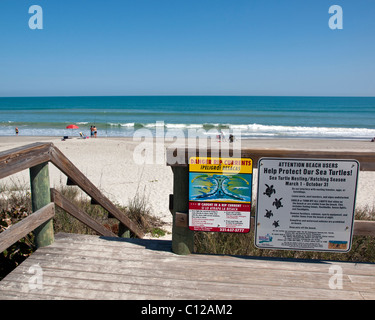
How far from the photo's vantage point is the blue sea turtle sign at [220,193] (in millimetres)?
2711

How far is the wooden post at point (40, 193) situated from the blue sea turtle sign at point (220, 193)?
1386 mm

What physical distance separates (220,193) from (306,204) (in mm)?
724

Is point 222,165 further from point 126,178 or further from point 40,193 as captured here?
point 126,178

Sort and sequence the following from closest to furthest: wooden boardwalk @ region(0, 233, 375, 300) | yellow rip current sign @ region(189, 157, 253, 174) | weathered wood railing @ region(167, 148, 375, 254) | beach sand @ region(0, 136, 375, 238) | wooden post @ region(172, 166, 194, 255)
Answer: wooden boardwalk @ region(0, 233, 375, 300)
weathered wood railing @ region(167, 148, 375, 254)
yellow rip current sign @ region(189, 157, 253, 174)
wooden post @ region(172, 166, 194, 255)
beach sand @ region(0, 136, 375, 238)

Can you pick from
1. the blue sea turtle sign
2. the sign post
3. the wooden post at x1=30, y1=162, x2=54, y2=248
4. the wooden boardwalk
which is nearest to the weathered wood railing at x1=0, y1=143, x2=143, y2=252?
the wooden post at x1=30, y1=162, x2=54, y2=248

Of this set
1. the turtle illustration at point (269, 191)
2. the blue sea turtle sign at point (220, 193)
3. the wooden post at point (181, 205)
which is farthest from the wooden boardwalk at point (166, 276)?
the turtle illustration at point (269, 191)

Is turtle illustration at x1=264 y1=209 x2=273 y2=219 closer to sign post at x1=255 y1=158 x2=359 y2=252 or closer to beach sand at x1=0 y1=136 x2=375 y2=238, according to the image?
sign post at x1=255 y1=158 x2=359 y2=252

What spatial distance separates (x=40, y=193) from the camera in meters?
2.98

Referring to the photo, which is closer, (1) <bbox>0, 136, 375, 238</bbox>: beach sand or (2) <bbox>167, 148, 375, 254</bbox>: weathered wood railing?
(2) <bbox>167, 148, 375, 254</bbox>: weathered wood railing

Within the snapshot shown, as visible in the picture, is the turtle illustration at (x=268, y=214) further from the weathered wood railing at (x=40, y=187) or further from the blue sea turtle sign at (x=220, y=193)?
the weathered wood railing at (x=40, y=187)

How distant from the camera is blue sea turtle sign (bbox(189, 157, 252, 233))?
271 cm

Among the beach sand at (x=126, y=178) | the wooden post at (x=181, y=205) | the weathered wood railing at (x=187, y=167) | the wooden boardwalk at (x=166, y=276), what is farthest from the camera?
the beach sand at (x=126, y=178)

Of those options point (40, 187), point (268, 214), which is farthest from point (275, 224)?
point (40, 187)

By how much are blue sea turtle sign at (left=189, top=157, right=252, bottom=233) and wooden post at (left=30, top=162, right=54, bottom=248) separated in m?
1.39
